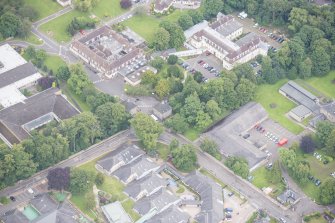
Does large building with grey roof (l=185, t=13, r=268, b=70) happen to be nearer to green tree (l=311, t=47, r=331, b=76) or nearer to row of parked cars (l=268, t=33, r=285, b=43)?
row of parked cars (l=268, t=33, r=285, b=43)

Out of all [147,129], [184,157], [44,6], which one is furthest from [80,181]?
[44,6]

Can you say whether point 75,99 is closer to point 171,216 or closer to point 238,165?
point 171,216

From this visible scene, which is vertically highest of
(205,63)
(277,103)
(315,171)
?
(205,63)

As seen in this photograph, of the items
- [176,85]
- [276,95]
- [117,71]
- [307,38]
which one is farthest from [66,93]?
[307,38]

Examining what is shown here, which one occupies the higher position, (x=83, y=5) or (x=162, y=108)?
(x=83, y=5)

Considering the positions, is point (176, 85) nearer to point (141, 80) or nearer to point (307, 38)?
point (141, 80)

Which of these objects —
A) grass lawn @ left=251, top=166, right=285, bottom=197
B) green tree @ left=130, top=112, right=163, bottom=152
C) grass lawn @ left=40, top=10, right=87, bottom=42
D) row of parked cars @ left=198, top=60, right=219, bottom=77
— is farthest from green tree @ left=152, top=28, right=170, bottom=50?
grass lawn @ left=251, top=166, right=285, bottom=197
